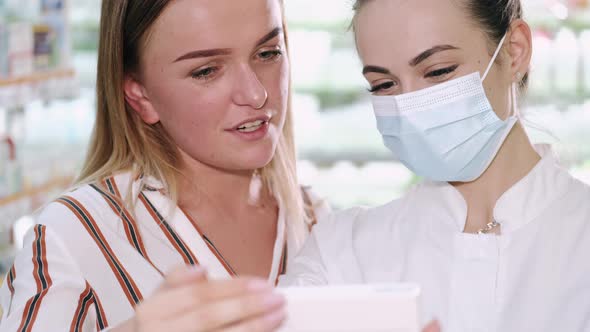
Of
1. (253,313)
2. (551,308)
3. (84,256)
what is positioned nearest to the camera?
(253,313)

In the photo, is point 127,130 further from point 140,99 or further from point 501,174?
point 501,174

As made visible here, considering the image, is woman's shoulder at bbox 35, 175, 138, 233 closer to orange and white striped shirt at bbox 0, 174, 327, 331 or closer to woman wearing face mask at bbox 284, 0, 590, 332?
orange and white striped shirt at bbox 0, 174, 327, 331

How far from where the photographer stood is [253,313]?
1.18 meters

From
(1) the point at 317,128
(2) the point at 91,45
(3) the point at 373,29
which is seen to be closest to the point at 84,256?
(3) the point at 373,29

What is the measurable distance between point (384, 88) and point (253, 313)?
0.87 meters

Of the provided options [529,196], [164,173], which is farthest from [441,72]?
[164,173]

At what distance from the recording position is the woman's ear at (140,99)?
239 centimetres

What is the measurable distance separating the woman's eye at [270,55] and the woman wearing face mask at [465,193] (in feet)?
1.28

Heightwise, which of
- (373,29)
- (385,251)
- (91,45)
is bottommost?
(385,251)

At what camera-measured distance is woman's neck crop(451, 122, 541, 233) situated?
6.39 ft

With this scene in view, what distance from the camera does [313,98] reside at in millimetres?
4238

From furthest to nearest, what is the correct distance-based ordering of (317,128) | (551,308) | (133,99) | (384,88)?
(317,128)
(133,99)
(384,88)
(551,308)

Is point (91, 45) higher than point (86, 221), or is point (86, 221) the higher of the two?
point (91, 45)

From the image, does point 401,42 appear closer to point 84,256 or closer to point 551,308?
point 551,308
